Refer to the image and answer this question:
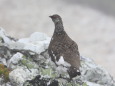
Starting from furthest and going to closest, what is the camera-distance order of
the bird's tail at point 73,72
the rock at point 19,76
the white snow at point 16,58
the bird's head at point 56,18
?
the bird's head at point 56,18 < the white snow at point 16,58 < the bird's tail at point 73,72 < the rock at point 19,76

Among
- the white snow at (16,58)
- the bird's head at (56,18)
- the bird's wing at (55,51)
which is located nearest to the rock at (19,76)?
the white snow at (16,58)

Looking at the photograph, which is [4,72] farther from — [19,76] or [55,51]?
[55,51]

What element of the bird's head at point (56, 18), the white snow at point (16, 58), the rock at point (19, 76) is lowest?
the rock at point (19, 76)

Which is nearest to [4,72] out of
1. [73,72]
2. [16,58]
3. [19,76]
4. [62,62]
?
[19,76]

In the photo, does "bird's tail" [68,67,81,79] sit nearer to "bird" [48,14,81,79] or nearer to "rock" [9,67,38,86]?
"bird" [48,14,81,79]

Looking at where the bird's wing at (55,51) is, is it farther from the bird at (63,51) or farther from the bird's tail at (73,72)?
the bird's tail at (73,72)
